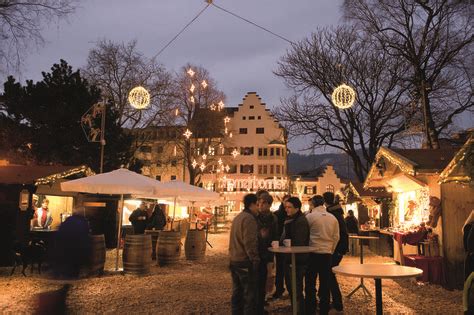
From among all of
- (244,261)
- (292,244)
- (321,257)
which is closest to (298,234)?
(292,244)

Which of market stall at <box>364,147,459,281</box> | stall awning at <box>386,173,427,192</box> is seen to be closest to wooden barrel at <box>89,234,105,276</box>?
market stall at <box>364,147,459,281</box>

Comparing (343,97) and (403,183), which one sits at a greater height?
(343,97)

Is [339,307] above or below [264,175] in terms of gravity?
below

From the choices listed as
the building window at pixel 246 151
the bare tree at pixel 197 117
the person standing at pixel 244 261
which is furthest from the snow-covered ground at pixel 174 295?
the building window at pixel 246 151

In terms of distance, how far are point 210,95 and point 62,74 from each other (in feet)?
56.4

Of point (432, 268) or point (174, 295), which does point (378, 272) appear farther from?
point (432, 268)

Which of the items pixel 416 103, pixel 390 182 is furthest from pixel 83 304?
pixel 416 103

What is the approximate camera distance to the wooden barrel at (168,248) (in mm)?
12219

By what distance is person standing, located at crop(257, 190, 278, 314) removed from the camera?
6.45 m

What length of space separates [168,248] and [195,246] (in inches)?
63.7

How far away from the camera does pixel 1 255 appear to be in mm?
11266

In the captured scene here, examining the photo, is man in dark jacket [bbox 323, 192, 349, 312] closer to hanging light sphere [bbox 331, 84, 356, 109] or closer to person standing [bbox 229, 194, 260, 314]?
person standing [bbox 229, 194, 260, 314]

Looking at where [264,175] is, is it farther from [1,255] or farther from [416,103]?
[1,255]

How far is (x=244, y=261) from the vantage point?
18.4 ft
